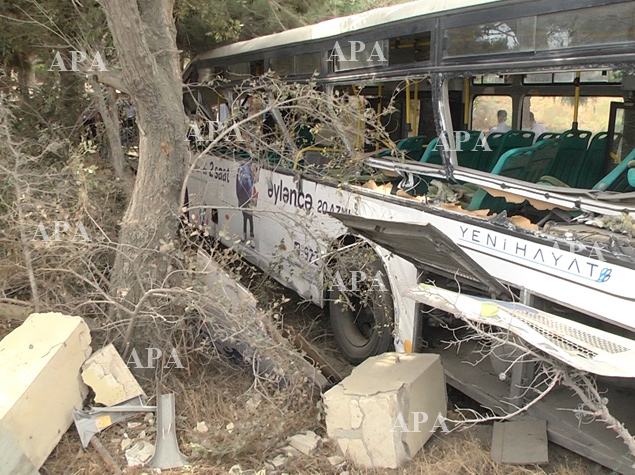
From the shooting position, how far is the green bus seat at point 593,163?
17.7ft

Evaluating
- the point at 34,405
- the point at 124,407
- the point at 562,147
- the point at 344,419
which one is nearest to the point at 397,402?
the point at 344,419

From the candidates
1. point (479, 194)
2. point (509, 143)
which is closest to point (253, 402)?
point (479, 194)

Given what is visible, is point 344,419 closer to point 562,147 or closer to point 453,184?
point 453,184

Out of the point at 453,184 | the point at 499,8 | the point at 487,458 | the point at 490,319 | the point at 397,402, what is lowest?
the point at 487,458

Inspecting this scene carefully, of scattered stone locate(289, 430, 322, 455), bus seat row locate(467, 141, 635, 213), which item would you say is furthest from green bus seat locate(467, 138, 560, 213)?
Answer: scattered stone locate(289, 430, 322, 455)

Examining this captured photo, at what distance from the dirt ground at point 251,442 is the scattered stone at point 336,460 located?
21 mm

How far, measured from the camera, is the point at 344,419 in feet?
12.6

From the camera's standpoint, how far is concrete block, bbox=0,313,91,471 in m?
3.56

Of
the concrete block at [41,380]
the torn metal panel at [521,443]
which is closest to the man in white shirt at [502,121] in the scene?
the torn metal panel at [521,443]

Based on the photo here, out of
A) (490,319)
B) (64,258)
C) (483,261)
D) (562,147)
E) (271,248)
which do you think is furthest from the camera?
(271,248)

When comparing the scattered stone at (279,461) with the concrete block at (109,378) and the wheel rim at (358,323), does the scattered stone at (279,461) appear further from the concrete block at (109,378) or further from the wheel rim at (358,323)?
the wheel rim at (358,323)

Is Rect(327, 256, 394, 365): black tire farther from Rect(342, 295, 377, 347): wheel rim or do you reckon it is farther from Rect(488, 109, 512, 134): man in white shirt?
Rect(488, 109, 512, 134): man in white shirt

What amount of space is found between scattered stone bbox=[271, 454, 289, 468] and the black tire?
1340 millimetres

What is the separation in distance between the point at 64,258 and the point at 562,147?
4.32 meters
